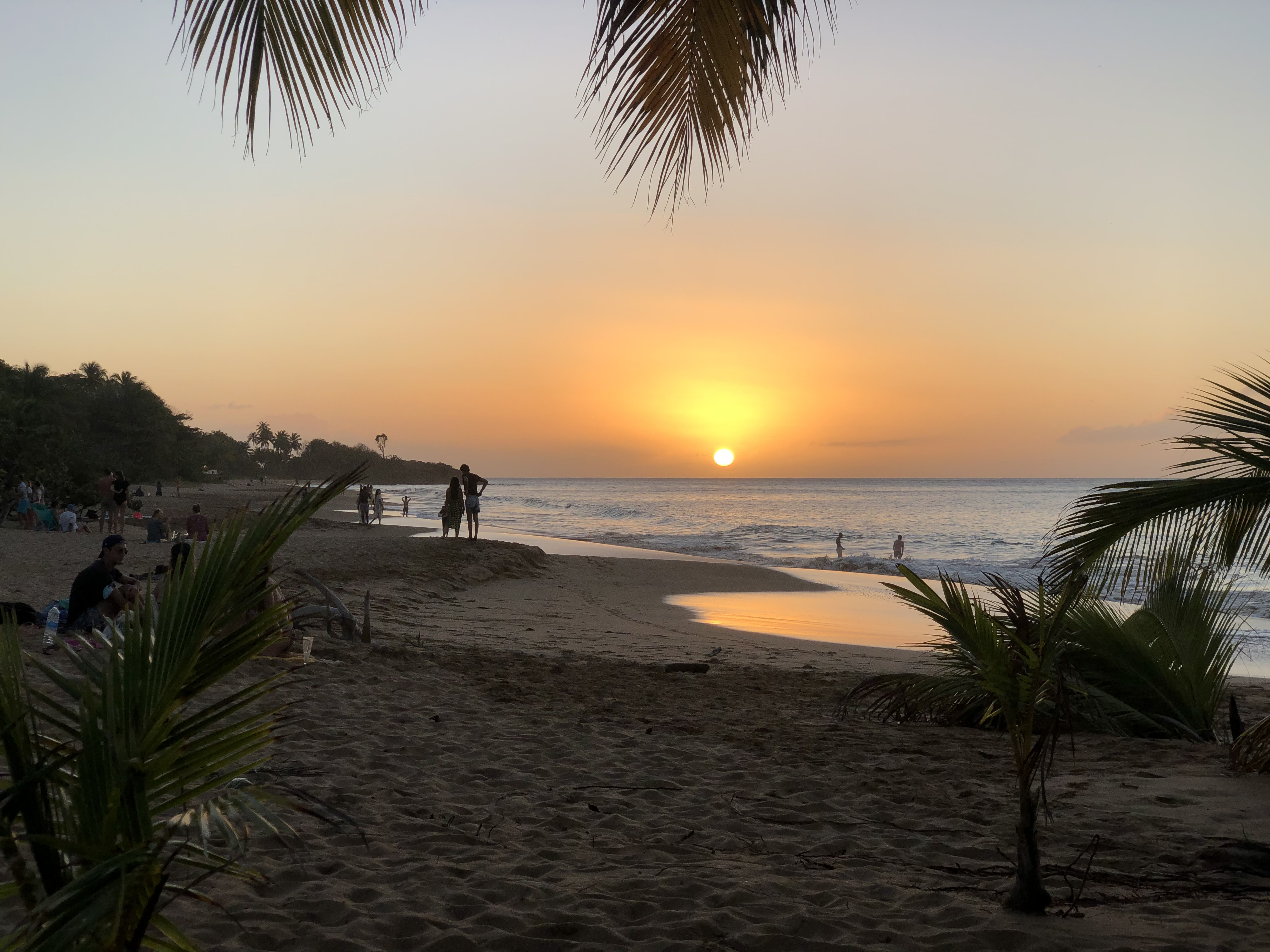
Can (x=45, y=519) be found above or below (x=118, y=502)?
below

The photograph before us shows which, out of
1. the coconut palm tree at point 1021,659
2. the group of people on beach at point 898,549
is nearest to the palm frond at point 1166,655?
the coconut palm tree at point 1021,659

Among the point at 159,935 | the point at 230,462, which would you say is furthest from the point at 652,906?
the point at 230,462

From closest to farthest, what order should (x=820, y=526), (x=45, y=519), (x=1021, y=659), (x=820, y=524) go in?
(x=1021, y=659), (x=45, y=519), (x=820, y=526), (x=820, y=524)

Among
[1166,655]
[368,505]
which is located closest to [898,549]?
[368,505]

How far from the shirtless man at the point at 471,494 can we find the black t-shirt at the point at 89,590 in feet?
38.5

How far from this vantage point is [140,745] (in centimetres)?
166

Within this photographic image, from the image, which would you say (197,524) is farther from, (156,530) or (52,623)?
(52,623)

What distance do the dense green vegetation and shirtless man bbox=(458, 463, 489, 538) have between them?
211 centimetres

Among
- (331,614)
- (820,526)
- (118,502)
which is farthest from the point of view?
(820,526)

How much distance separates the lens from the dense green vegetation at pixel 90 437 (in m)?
27.8

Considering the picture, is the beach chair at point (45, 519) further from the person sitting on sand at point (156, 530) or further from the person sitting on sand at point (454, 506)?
the person sitting on sand at point (454, 506)

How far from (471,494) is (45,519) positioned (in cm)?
1185

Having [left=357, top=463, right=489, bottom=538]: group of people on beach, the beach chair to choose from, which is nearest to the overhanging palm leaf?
[left=357, top=463, right=489, bottom=538]: group of people on beach

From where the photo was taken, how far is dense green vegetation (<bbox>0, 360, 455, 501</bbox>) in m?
27.8
